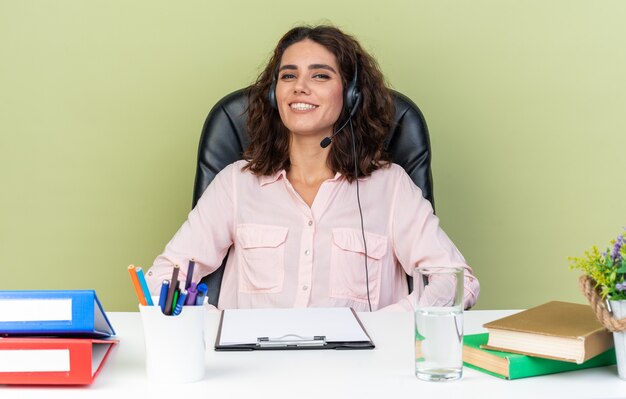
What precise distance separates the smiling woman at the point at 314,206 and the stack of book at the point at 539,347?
824 mm

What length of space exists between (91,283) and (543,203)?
1.37 m

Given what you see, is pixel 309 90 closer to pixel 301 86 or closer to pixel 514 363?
pixel 301 86

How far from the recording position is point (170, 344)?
1.09 metres

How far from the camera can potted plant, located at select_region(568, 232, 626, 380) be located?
110cm

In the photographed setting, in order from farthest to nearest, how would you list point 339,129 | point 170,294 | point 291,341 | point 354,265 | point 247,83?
point 247,83
point 339,129
point 354,265
point 291,341
point 170,294

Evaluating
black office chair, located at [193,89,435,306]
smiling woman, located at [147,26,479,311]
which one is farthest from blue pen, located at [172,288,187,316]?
black office chair, located at [193,89,435,306]

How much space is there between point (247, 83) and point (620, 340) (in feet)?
5.41

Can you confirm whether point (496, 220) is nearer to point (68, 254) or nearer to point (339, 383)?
point (68, 254)

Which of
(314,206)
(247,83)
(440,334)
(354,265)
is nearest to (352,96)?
→ (314,206)

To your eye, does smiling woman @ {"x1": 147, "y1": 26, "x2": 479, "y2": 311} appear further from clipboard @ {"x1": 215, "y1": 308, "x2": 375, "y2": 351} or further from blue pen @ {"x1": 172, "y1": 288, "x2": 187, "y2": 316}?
blue pen @ {"x1": 172, "y1": 288, "x2": 187, "y2": 316}

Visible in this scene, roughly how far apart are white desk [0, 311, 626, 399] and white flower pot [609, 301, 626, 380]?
0.6 inches

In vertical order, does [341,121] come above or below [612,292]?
above

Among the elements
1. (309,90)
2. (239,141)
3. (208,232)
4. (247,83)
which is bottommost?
(208,232)

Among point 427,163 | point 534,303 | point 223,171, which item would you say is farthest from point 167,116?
point 534,303
